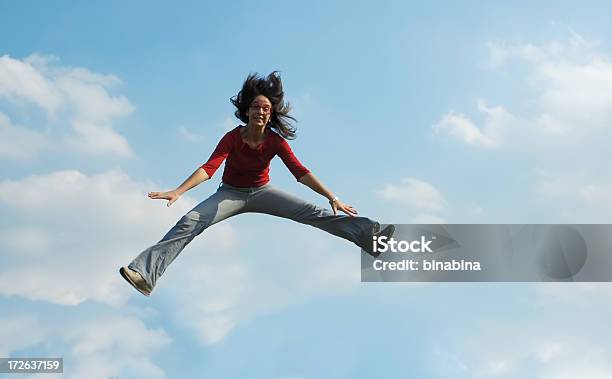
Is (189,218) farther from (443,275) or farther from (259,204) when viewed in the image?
(443,275)

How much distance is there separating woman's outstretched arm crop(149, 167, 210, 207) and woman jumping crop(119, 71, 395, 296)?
0.01 meters

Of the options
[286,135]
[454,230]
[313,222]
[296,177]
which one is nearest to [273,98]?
[286,135]

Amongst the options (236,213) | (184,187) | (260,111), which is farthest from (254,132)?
(184,187)

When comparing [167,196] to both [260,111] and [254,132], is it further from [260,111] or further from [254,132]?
[260,111]

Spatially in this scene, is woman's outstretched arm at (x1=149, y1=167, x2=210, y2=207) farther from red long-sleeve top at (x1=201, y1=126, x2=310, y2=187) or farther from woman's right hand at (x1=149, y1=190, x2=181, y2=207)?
red long-sleeve top at (x1=201, y1=126, x2=310, y2=187)

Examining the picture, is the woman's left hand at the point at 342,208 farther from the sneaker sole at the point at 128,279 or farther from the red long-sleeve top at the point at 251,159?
the sneaker sole at the point at 128,279

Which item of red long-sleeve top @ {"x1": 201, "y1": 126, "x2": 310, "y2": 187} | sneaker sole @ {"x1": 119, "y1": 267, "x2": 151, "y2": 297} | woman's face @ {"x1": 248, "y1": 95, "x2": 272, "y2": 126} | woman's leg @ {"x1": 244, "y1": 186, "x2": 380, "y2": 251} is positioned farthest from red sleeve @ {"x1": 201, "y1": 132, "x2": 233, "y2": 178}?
sneaker sole @ {"x1": 119, "y1": 267, "x2": 151, "y2": 297}

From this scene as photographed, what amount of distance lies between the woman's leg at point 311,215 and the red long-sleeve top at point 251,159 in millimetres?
228

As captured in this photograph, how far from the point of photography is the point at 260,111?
9508 millimetres

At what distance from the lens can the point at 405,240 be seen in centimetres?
1050

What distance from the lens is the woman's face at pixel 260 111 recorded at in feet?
31.1


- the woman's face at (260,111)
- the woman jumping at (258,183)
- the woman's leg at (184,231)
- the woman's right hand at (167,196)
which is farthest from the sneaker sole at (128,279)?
the woman's face at (260,111)

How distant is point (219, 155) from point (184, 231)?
3.52 feet

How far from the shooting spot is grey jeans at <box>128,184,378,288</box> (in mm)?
8945
